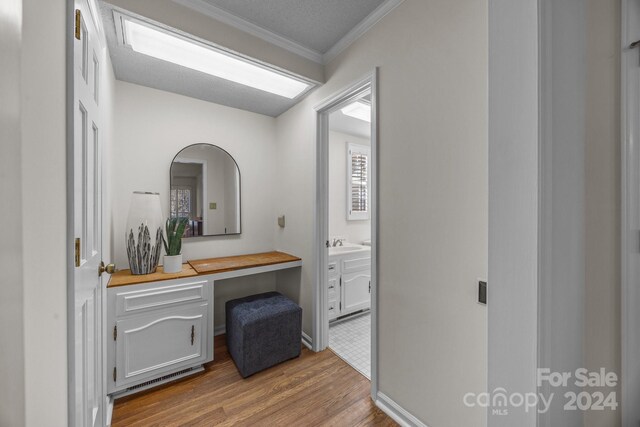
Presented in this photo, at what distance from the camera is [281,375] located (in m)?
1.92

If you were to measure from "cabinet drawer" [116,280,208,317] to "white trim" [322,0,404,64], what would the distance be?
2.08 metres

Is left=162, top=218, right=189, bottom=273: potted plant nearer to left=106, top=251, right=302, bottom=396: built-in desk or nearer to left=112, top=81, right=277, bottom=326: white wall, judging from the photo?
left=106, top=251, right=302, bottom=396: built-in desk

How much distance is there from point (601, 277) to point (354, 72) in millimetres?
1734

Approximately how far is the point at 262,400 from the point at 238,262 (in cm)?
110

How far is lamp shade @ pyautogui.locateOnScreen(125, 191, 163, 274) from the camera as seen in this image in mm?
1859

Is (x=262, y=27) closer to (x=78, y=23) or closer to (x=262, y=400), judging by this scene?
(x=78, y=23)

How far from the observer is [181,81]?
2111 millimetres

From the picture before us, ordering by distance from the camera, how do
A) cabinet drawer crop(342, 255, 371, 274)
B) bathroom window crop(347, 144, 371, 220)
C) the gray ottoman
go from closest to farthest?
the gray ottoman, cabinet drawer crop(342, 255, 371, 274), bathroom window crop(347, 144, 371, 220)

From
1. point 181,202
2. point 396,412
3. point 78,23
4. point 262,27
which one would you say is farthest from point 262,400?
point 262,27

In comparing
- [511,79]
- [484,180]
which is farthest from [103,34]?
[484,180]

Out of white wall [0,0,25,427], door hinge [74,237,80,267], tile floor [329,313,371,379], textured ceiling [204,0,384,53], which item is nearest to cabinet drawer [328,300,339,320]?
tile floor [329,313,371,379]

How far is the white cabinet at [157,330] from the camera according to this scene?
165 centimetres

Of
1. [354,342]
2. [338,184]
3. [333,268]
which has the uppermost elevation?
[338,184]

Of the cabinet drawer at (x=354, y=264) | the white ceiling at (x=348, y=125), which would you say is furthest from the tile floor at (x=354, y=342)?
the white ceiling at (x=348, y=125)
